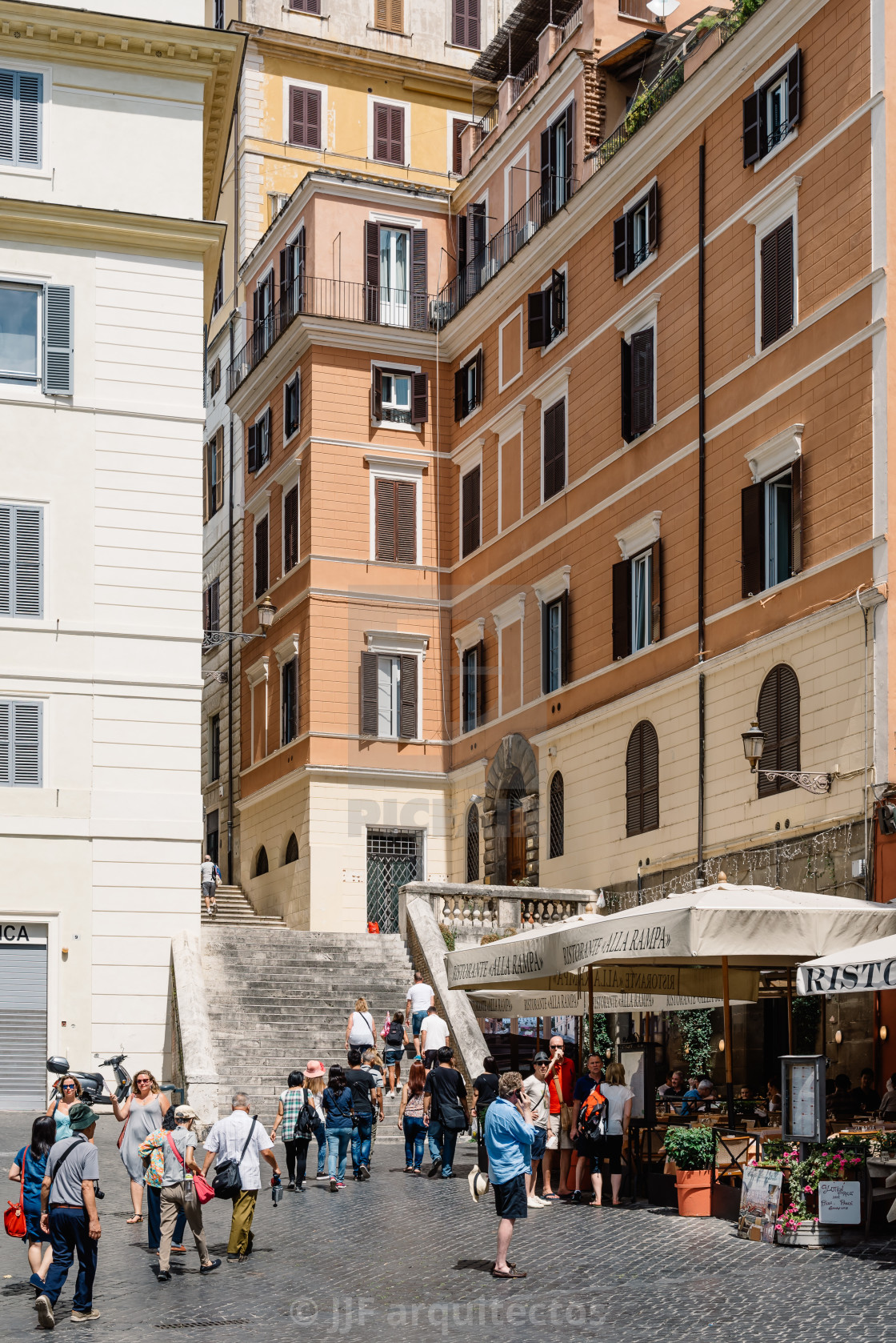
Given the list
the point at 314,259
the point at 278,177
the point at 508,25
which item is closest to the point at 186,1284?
the point at 314,259

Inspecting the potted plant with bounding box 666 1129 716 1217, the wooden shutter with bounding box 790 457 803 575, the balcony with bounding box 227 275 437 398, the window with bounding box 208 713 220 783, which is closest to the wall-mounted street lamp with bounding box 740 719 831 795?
the wooden shutter with bounding box 790 457 803 575

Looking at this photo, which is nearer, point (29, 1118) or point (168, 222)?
point (29, 1118)

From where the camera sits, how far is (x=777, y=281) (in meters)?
A: 27.6

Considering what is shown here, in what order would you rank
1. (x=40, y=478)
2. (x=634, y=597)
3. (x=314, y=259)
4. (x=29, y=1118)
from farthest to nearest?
(x=314, y=259) < (x=634, y=597) < (x=40, y=478) < (x=29, y=1118)

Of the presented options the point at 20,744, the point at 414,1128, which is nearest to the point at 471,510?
the point at 20,744

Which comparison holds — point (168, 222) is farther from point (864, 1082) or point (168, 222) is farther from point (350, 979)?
point (864, 1082)

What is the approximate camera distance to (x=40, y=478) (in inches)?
1147

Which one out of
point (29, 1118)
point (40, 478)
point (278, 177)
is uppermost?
point (278, 177)

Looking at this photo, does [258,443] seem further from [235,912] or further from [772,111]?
[772,111]

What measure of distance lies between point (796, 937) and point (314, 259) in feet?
92.1

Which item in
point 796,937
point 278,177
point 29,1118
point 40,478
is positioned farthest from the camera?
point 278,177

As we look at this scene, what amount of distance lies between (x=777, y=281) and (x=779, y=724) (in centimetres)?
652

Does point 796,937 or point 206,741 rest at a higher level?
point 206,741

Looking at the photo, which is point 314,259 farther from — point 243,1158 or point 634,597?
point 243,1158
